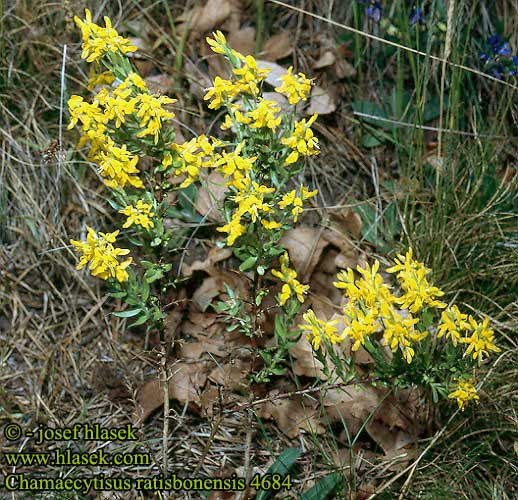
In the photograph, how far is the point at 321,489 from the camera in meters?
2.02

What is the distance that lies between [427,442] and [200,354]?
0.73m

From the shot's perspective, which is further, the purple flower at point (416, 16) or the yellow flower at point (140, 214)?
the purple flower at point (416, 16)

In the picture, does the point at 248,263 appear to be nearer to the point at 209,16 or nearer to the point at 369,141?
the point at 369,141

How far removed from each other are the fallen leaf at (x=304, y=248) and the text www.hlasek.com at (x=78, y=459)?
2.43 feet

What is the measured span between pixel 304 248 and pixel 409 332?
59cm

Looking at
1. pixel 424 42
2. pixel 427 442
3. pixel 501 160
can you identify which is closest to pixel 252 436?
pixel 427 442

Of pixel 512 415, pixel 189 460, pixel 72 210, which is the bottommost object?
pixel 189 460

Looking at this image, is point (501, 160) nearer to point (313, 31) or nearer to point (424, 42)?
point (424, 42)

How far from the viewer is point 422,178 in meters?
2.48

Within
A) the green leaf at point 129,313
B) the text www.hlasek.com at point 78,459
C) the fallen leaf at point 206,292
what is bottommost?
the text www.hlasek.com at point 78,459

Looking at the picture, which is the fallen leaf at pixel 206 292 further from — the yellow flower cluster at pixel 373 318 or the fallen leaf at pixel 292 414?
the yellow flower cluster at pixel 373 318

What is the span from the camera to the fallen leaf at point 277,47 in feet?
9.25

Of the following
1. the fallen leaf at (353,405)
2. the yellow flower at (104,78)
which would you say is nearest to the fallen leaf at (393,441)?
the fallen leaf at (353,405)

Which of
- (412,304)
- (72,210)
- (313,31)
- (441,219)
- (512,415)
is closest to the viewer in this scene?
(412,304)
